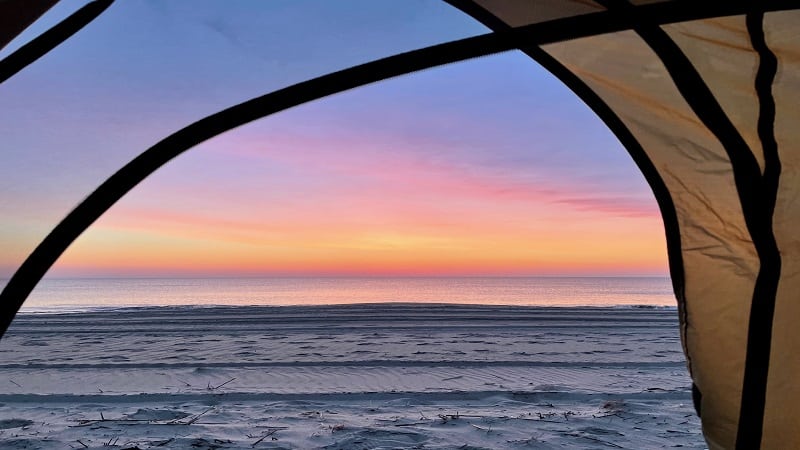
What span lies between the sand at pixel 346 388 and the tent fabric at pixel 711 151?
7.18 feet

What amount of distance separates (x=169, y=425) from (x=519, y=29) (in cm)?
472

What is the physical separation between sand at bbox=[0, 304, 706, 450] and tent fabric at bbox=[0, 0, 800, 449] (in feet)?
7.18

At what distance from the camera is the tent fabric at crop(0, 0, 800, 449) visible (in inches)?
83.1

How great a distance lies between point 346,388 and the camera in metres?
6.78

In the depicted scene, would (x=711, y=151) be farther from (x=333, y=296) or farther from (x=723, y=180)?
(x=333, y=296)

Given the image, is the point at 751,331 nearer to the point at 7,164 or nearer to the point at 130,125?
the point at 130,125

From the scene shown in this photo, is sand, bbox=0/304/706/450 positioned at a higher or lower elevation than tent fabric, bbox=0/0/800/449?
lower

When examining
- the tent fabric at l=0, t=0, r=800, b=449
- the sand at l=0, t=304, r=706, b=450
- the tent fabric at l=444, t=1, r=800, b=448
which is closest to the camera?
the tent fabric at l=0, t=0, r=800, b=449

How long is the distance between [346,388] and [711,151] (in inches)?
207

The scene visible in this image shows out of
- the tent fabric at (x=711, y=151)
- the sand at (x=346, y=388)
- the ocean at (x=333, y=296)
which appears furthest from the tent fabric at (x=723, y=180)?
the ocean at (x=333, y=296)

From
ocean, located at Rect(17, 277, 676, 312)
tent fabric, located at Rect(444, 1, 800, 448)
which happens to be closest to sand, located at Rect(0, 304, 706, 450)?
tent fabric, located at Rect(444, 1, 800, 448)

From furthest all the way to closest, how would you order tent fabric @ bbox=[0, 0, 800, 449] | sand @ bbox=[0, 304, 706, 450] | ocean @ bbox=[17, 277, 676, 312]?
ocean @ bbox=[17, 277, 676, 312] → sand @ bbox=[0, 304, 706, 450] → tent fabric @ bbox=[0, 0, 800, 449]

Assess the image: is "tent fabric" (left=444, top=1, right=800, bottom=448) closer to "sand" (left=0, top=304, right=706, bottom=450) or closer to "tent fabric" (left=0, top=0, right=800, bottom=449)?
"tent fabric" (left=0, top=0, right=800, bottom=449)

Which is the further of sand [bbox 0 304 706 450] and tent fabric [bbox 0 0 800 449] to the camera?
sand [bbox 0 304 706 450]
